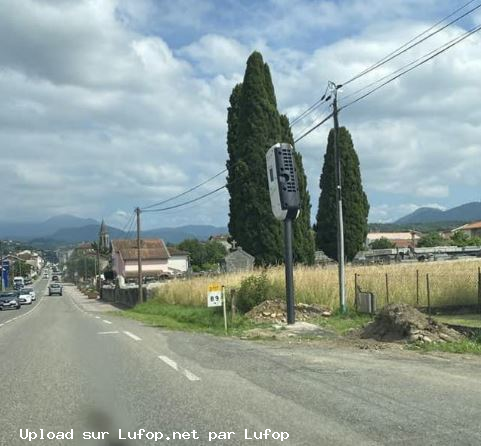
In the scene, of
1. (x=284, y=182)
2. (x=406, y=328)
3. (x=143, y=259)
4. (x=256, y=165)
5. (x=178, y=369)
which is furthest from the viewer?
(x=143, y=259)

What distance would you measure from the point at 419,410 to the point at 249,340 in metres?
9.62

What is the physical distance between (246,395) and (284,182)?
1234 cm

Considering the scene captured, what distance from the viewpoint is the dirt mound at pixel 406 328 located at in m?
15.0

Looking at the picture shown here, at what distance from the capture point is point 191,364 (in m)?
11.7

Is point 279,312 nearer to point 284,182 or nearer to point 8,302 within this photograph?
point 284,182

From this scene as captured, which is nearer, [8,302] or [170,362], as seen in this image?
[170,362]

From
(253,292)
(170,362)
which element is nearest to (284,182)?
(253,292)

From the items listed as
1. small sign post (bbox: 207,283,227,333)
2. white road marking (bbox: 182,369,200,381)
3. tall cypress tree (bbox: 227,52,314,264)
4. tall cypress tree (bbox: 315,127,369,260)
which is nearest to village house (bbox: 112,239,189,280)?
tall cypress tree (bbox: 315,127,369,260)

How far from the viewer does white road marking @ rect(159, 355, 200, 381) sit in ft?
33.0

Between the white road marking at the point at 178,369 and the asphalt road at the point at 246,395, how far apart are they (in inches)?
0.7

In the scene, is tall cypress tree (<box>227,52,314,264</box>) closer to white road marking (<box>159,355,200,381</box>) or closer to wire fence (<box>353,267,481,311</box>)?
wire fence (<box>353,267,481,311</box>)

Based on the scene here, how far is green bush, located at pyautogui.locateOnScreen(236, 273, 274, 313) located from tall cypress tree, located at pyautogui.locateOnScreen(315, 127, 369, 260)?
31.9 m

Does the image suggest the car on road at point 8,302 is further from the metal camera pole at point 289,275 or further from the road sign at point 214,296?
the metal camera pole at point 289,275

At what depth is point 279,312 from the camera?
74.0 ft
